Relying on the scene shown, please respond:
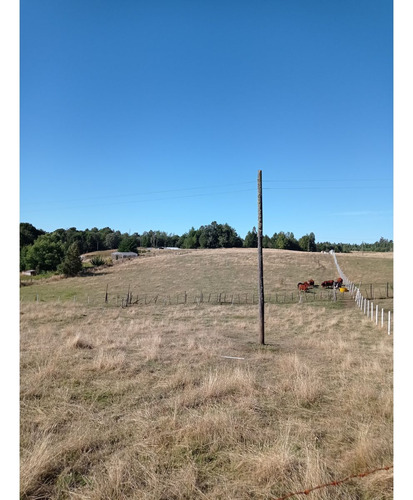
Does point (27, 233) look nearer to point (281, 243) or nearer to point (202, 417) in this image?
point (202, 417)

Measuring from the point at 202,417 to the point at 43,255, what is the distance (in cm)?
6437

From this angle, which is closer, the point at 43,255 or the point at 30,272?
the point at 30,272

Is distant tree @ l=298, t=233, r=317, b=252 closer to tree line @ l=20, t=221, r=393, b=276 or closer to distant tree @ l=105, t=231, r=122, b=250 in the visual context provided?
tree line @ l=20, t=221, r=393, b=276

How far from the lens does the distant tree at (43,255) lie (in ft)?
197

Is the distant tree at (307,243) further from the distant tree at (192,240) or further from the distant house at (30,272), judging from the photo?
the distant house at (30,272)

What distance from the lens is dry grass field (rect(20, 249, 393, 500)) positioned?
142 inches

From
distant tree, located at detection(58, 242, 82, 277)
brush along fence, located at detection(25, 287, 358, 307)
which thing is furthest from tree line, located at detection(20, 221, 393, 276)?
brush along fence, located at detection(25, 287, 358, 307)

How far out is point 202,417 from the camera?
5055 mm

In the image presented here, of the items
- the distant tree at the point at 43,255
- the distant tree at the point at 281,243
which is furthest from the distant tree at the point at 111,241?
the distant tree at the point at 281,243

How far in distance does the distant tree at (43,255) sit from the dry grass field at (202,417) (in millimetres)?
53890

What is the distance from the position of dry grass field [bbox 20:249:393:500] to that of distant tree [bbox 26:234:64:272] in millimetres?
53890

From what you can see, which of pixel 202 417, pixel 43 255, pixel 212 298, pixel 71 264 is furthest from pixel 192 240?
pixel 202 417

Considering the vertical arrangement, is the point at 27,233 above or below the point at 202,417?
above
